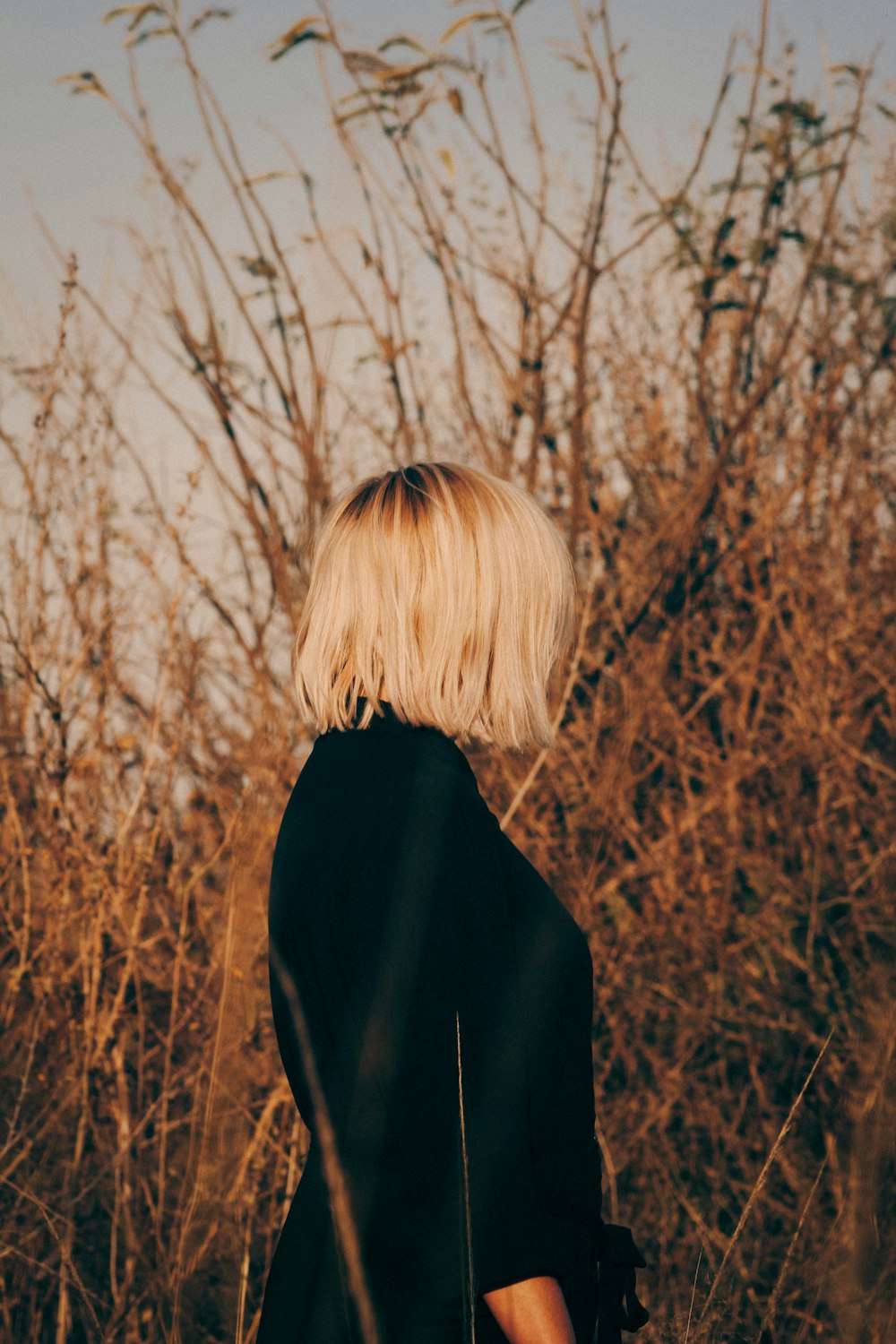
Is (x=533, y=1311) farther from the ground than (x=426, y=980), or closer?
closer

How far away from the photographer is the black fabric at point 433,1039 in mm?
897

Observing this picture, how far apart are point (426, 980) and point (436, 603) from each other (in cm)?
34

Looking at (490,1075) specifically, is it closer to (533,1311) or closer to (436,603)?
(533,1311)

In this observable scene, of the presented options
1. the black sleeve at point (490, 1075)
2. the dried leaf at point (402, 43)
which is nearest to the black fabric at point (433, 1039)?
the black sleeve at point (490, 1075)

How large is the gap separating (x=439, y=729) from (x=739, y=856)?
254 centimetres

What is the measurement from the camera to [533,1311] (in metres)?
0.90

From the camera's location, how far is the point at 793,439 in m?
3.73

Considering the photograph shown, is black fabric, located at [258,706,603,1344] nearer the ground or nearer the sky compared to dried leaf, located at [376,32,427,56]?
nearer the ground

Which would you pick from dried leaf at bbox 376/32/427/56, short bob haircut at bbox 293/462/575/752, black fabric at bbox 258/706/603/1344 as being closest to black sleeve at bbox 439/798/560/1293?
black fabric at bbox 258/706/603/1344

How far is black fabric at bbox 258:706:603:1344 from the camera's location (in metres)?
0.90

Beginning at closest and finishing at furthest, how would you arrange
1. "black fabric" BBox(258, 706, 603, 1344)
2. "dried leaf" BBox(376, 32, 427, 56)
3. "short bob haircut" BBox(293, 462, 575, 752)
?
"black fabric" BBox(258, 706, 603, 1344) < "short bob haircut" BBox(293, 462, 575, 752) < "dried leaf" BBox(376, 32, 427, 56)

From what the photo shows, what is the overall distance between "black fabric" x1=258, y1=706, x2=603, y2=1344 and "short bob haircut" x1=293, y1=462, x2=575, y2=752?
0.26 feet

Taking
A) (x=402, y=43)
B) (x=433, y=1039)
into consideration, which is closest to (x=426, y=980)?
(x=433, y=1039)

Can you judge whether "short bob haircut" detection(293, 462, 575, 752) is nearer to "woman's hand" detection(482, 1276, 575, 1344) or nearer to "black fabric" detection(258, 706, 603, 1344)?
"black fabric" detection(258, 706, 603, 1344)
